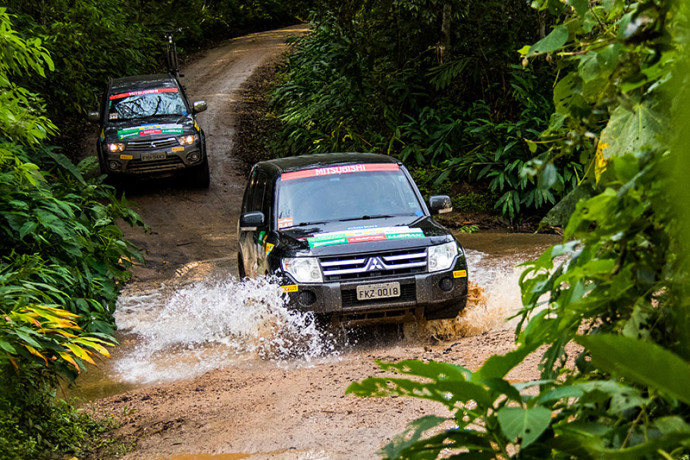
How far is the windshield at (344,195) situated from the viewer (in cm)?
806

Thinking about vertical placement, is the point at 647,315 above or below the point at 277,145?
above

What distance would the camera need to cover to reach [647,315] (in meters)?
1.62

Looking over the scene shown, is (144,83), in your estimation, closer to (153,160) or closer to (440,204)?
(153,160)

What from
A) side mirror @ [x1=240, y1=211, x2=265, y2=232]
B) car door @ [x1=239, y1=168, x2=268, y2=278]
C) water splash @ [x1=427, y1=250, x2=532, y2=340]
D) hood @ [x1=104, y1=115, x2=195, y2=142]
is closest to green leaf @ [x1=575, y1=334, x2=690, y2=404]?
water splash @ [x1=427, y1=250, x2=532, y2=340]

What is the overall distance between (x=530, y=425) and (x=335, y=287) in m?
5.58

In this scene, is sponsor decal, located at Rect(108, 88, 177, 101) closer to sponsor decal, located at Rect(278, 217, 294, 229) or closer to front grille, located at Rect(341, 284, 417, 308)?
sponsor decal, located at Rect(278, 217, 294, 229)

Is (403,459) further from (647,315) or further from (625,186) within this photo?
(625,186)

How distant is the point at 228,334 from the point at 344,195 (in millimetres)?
1879

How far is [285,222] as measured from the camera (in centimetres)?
803

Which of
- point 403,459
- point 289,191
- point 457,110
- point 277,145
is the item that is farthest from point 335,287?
point 277,145

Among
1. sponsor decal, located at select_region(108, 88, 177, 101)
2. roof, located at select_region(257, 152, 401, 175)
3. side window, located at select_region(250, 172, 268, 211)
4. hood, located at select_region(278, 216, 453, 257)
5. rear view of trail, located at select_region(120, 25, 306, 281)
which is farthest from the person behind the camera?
sponsor decal, located at select_region(108, 88, 177, 101)

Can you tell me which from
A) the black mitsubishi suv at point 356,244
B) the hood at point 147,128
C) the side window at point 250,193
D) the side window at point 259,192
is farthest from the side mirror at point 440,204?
the hood at point 147,128

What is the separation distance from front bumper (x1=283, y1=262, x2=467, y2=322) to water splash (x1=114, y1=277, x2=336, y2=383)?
0.53ft

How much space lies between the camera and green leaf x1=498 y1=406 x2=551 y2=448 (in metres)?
1.46
